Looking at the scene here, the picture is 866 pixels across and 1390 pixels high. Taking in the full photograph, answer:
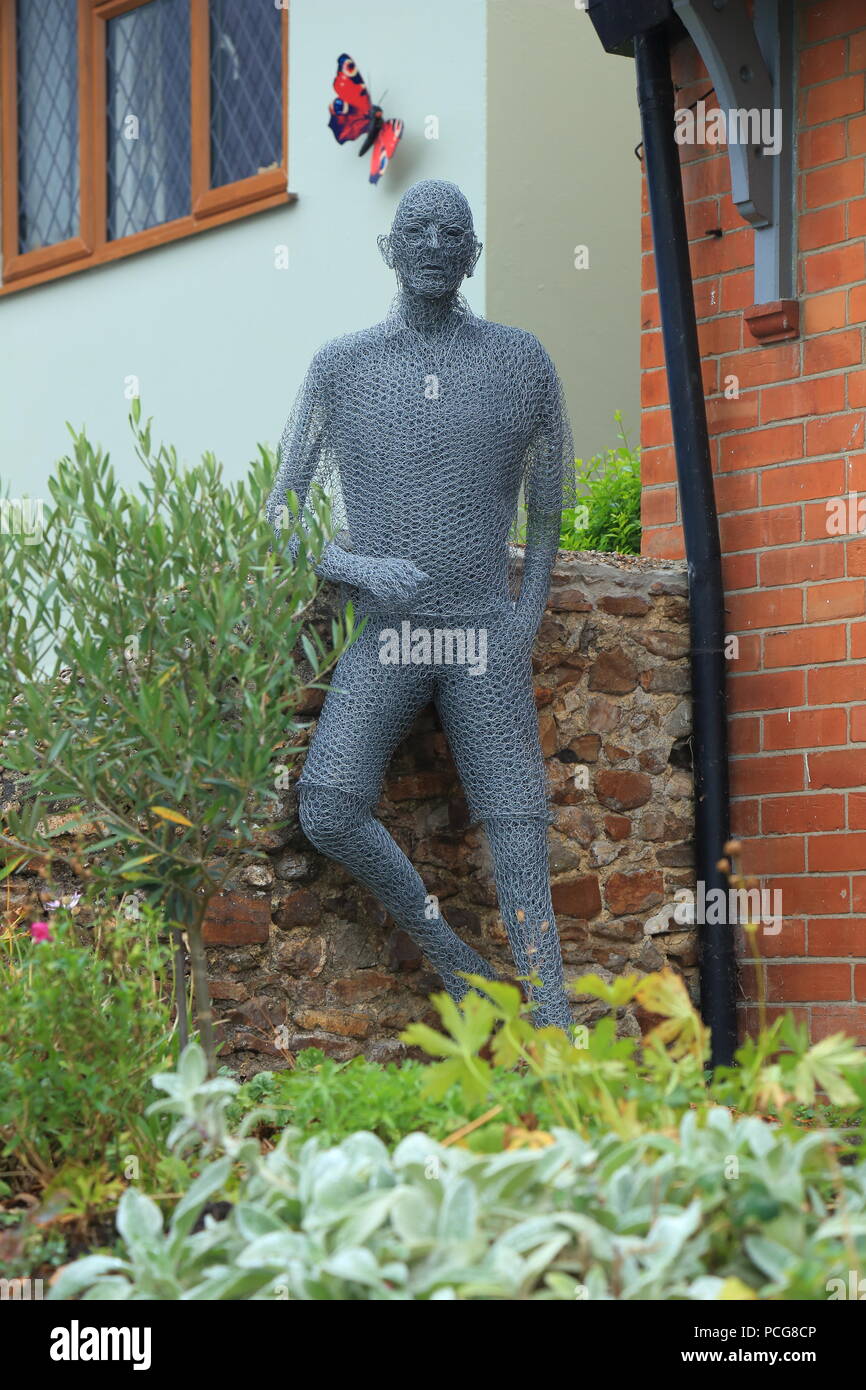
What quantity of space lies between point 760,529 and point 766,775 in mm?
706

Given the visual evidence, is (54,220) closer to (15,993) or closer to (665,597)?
(665,597)

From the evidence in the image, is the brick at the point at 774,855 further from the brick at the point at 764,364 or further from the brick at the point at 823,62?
the brick at the point at 823,62

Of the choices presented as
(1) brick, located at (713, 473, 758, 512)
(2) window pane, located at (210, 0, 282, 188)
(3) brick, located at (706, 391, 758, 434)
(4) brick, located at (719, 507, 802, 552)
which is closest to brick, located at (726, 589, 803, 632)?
(4) brick, located at (719, 507, 802, 552)

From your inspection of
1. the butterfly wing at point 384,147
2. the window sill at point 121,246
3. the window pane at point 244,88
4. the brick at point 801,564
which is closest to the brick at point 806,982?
the brick at point 801,564

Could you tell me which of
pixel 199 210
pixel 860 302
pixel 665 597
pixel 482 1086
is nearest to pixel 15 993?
pixel 482 1086

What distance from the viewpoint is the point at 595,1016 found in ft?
16.3

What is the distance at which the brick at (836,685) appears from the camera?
4910 mm

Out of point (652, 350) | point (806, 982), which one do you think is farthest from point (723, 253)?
point (806, 982)

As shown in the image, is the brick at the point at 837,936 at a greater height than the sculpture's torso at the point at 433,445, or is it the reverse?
the sculpture's torso at the point at 433,445

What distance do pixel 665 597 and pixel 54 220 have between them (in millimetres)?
4612

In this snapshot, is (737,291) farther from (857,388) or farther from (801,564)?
(801,564)

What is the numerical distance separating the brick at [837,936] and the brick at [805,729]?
49cm

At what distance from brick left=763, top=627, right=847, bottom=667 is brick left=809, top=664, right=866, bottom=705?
3 centimetres

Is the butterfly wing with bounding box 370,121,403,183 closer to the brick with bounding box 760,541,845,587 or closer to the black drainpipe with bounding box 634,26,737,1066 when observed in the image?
the black drainpipe with bounding box 634,26,737,1066
